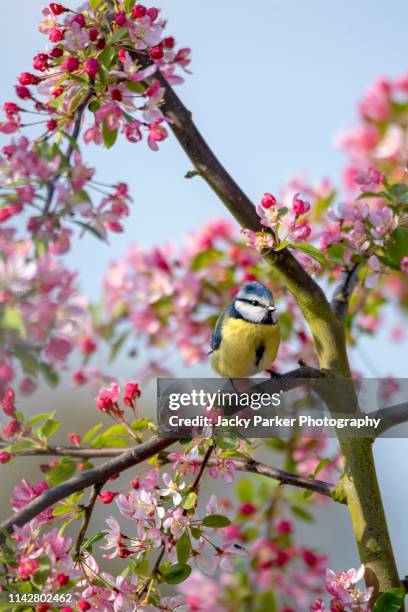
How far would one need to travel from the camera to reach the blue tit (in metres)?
2.14

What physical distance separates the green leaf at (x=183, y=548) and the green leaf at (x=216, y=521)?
54 millimetres

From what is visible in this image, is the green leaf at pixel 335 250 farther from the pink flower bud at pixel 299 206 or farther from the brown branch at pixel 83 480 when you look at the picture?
the brown branch at pixel 83 480

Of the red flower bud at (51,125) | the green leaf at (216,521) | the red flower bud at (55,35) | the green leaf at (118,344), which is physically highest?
the red flower bud at (55,35)

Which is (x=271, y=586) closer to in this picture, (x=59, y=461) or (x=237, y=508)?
(x=237, y=508)

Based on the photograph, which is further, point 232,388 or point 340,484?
point 232,388

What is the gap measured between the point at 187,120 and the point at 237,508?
4.40 feet

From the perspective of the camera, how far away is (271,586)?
2.40 metres

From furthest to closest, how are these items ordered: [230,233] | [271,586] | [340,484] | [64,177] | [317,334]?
[230,233], [271,586], [317,334], [340,484], [64,177]

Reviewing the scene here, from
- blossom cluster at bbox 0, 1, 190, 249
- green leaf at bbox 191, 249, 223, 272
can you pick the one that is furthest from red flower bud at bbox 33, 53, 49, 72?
green leaf at bbox 191, 249, 223, 272

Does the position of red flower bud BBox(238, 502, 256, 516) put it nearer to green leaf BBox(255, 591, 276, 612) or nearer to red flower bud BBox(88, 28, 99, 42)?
green leaf BBox(255, 591, 276, 612)

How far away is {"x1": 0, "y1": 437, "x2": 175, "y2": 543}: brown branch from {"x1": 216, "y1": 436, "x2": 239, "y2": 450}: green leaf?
0.10m

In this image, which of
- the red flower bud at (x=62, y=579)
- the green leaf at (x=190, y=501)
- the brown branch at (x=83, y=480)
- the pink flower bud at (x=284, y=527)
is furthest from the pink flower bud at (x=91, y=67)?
Answer: the pink flower bud at (x=284, y=527)

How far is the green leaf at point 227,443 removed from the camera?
1.50 meters

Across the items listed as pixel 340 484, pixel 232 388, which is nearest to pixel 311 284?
pixel 232 388
